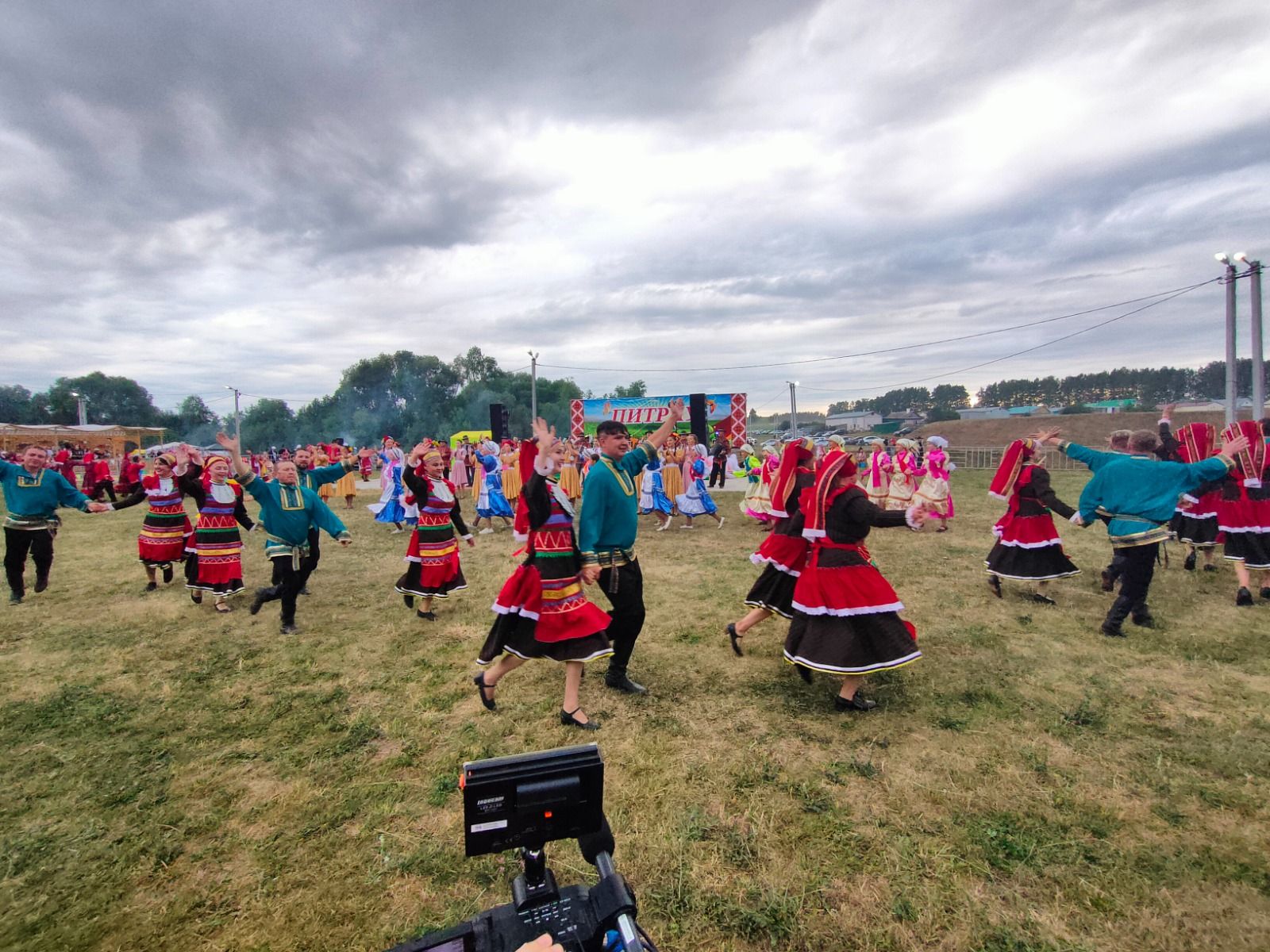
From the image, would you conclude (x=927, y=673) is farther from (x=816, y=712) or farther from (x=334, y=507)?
(x=334, y=507)

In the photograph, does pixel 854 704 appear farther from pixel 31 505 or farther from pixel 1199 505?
pixel 31 505

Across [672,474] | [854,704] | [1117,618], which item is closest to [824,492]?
[854,704]

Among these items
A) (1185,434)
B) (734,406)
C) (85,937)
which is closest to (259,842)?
(85,937)

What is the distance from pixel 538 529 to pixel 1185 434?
347 inches

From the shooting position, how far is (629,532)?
15.0ft

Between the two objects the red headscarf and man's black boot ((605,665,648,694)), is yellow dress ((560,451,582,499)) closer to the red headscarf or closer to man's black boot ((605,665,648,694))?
man's black boot ((605,665,648,694))

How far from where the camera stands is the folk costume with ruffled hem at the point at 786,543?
220 inches

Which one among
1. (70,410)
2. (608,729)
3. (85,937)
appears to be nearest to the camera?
(85,937)

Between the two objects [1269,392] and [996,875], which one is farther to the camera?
[1269,392]

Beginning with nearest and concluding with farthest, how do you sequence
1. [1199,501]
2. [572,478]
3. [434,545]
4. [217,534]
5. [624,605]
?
[624,605], [434,545], [217,534], [1199,501], [572,478]

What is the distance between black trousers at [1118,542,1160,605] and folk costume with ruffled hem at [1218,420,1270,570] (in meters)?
2.51

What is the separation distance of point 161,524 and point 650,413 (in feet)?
83.9

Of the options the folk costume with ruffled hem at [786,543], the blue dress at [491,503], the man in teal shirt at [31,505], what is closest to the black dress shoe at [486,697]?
the folk costume with ruffled hem at [786,543]

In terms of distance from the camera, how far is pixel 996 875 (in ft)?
9.35
